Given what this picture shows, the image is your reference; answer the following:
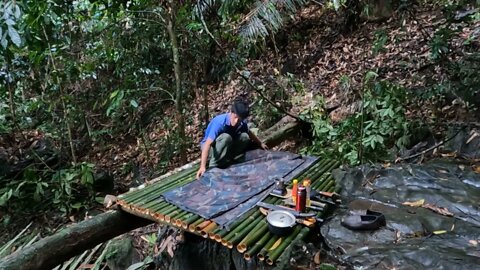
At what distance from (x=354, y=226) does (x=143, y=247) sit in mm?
2310

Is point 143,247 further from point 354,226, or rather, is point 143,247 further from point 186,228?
point 354,226

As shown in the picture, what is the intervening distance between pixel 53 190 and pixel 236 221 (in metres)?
3.18

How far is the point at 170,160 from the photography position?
5262mm

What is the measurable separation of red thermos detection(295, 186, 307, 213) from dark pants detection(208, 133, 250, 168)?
0.93m

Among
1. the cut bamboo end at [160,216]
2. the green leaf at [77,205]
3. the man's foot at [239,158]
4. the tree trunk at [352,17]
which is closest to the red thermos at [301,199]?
the cut bamboo end at [160,216]

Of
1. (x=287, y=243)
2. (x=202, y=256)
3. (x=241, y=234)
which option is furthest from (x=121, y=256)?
(x=287, y=243)

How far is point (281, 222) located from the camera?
7.86 feet

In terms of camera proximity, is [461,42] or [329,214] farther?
[461,42]

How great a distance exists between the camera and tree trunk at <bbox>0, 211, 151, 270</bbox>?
2.40 metres

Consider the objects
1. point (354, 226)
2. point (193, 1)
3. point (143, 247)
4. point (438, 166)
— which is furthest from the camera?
point (193, 1)

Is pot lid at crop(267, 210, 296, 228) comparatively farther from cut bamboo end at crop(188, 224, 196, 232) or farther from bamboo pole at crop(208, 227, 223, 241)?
cut bamboo end at crop(188, 224, 196, 232)

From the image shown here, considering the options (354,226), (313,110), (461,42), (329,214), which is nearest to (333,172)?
(329,214)

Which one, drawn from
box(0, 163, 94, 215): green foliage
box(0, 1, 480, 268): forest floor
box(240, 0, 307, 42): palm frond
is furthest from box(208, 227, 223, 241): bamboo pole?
box(0, 1, 480, 268): forest floor

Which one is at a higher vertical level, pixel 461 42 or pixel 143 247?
pixel 461 42
